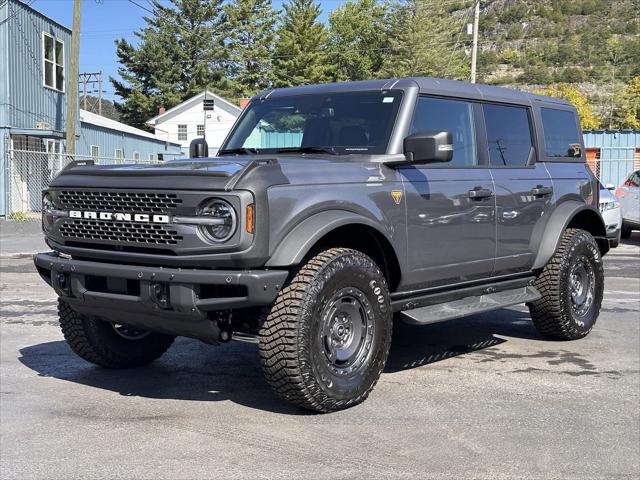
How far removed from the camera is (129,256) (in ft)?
14.5

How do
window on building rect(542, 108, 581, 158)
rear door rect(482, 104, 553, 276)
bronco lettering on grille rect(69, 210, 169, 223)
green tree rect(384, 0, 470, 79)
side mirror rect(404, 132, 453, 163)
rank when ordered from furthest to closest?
green tree rect(384, 0, 470, 79) < window on building rect(542, 108, 581, 158) < rear door rect(482, 104, 553, 276) < side mirror rect(404, 132, 453, 163) < bronco lettering on grille rect(69, 210, 169, 223)

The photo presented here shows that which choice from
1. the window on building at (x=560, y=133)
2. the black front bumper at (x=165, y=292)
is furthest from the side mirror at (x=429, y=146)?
the window on building at (x=560, y=133)

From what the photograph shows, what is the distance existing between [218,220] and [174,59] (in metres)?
67.2

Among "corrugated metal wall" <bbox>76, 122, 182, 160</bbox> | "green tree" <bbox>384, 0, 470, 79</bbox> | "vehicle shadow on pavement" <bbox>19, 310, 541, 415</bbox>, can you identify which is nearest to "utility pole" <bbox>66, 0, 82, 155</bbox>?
"corrugated metal wall" <bbox>76, 122, 182, 160</bbox>

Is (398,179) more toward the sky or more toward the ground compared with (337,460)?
more toward the sky

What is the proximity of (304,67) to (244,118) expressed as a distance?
200 ft

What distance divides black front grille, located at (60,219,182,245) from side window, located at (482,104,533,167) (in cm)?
288

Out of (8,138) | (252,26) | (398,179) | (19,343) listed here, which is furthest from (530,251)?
(252,26)

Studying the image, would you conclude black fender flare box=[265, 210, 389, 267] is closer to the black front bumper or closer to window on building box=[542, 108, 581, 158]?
the black front bumper

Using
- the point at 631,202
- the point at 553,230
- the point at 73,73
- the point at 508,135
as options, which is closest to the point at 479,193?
the point at 508,135

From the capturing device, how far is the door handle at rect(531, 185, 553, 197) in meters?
6.25

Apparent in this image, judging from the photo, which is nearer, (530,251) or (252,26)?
(530,251)

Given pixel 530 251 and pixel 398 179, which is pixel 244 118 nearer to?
pixel 398 179

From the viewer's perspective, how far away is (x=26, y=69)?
23391mm
